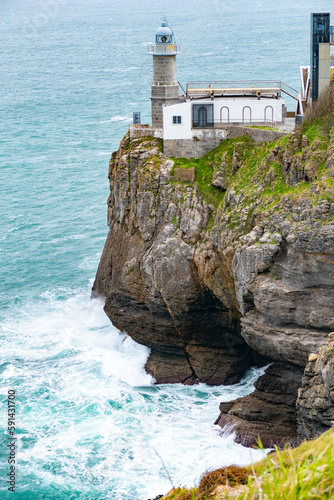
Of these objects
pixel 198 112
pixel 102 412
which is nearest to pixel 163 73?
pixel 198 112

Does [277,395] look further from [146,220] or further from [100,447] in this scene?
[146,220]

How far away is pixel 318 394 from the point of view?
2739 cm

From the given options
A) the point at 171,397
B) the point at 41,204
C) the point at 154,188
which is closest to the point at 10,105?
the point at 41,204

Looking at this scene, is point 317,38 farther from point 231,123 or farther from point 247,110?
point 231,123

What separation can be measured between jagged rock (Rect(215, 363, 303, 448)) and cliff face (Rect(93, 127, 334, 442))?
10 centimetres

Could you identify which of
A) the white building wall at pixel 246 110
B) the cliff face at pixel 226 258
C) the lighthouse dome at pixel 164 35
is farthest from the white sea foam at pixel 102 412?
the lighthouse dome at pixel 164 35

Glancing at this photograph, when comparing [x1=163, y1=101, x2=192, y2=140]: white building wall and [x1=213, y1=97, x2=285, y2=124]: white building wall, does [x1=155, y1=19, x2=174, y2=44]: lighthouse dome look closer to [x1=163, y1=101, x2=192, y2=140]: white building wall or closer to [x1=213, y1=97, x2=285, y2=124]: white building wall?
[x1=213, y1=97, x2=285, y2=124]: white building wall

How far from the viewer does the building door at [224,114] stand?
43.6m

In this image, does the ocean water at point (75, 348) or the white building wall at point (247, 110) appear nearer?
the ocean water at point (75, 348)

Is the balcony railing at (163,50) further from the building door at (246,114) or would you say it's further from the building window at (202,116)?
the building door at (246,114)

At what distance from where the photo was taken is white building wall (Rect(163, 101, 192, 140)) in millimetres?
41812

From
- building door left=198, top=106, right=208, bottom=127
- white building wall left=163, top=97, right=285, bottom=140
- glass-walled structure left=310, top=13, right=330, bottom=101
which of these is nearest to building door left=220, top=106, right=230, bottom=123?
white building wall left=163, top=97, right=285, bottom=140

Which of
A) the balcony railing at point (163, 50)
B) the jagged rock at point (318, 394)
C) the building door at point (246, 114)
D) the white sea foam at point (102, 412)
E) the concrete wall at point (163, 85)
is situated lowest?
the white sea foam at point (102, 412)

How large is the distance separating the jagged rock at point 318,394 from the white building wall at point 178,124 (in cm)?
1843
